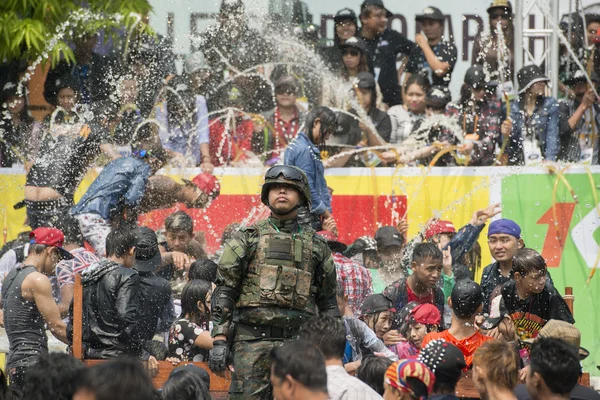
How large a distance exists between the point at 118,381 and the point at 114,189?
7.46 meters

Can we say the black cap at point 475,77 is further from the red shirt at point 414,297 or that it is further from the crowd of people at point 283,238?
the red shirt at point 414,297

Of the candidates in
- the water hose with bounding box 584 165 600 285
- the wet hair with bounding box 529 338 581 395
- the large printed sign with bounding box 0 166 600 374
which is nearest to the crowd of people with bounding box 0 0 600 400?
the wet hair with bounding box 529 338 581 395

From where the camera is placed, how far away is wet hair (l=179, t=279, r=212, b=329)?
9.07 m

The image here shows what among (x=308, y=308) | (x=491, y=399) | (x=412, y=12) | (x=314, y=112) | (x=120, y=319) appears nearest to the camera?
(x=491, y=399)

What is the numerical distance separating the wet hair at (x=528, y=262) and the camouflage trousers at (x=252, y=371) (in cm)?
203

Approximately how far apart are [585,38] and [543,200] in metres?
2.68

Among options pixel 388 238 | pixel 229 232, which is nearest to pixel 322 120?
pixel 388 238

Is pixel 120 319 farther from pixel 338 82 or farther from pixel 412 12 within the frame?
pixel 412 12

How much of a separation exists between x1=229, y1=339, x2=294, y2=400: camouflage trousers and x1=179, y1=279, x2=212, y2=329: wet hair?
1.41 metres

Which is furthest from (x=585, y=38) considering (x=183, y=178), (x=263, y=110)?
(x=183, y=178)

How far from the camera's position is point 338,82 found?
14031 mm

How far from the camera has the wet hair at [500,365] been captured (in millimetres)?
6496

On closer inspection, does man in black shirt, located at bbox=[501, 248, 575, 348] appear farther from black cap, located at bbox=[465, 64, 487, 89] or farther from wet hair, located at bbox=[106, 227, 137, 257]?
black cap, located at bbox=[465, 64, 487, 89]

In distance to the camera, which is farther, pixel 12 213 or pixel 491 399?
pixel 12 213
